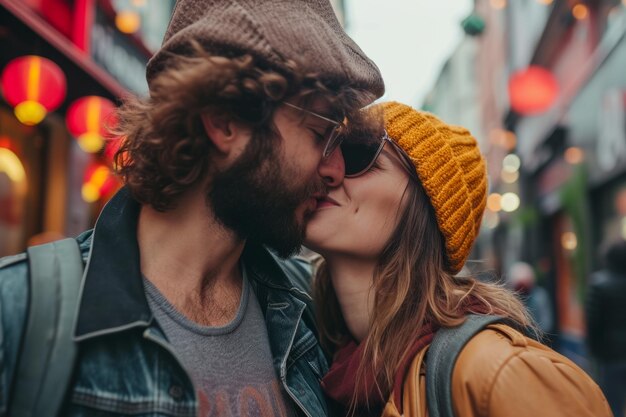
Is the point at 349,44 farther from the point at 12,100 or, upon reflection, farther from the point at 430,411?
the point at 12,100

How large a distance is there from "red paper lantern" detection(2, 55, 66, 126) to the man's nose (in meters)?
4.55

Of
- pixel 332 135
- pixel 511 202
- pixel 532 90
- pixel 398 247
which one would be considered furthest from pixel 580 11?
pixel 332 135

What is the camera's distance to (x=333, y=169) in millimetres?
2477

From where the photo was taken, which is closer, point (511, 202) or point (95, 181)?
point (95, 181)

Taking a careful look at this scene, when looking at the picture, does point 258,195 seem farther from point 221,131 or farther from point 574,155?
point 574,155

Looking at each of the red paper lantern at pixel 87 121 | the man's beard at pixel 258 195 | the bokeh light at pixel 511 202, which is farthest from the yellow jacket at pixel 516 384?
the bokeh light at pixel 511 202

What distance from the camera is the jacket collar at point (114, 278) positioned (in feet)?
5.67

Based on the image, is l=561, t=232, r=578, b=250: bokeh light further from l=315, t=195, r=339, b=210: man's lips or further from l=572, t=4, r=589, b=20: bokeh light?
l=315, t=195, r=339, b=210: man's lips

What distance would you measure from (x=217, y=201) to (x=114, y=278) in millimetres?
462

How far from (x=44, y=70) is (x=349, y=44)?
15.4 ft

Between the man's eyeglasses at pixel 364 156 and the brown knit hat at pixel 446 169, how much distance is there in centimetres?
3

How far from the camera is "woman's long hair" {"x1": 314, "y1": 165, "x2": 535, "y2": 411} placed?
2.32 meters

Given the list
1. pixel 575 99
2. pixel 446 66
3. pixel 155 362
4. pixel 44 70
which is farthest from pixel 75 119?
pixel 446 66

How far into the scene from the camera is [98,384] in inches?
66.6
